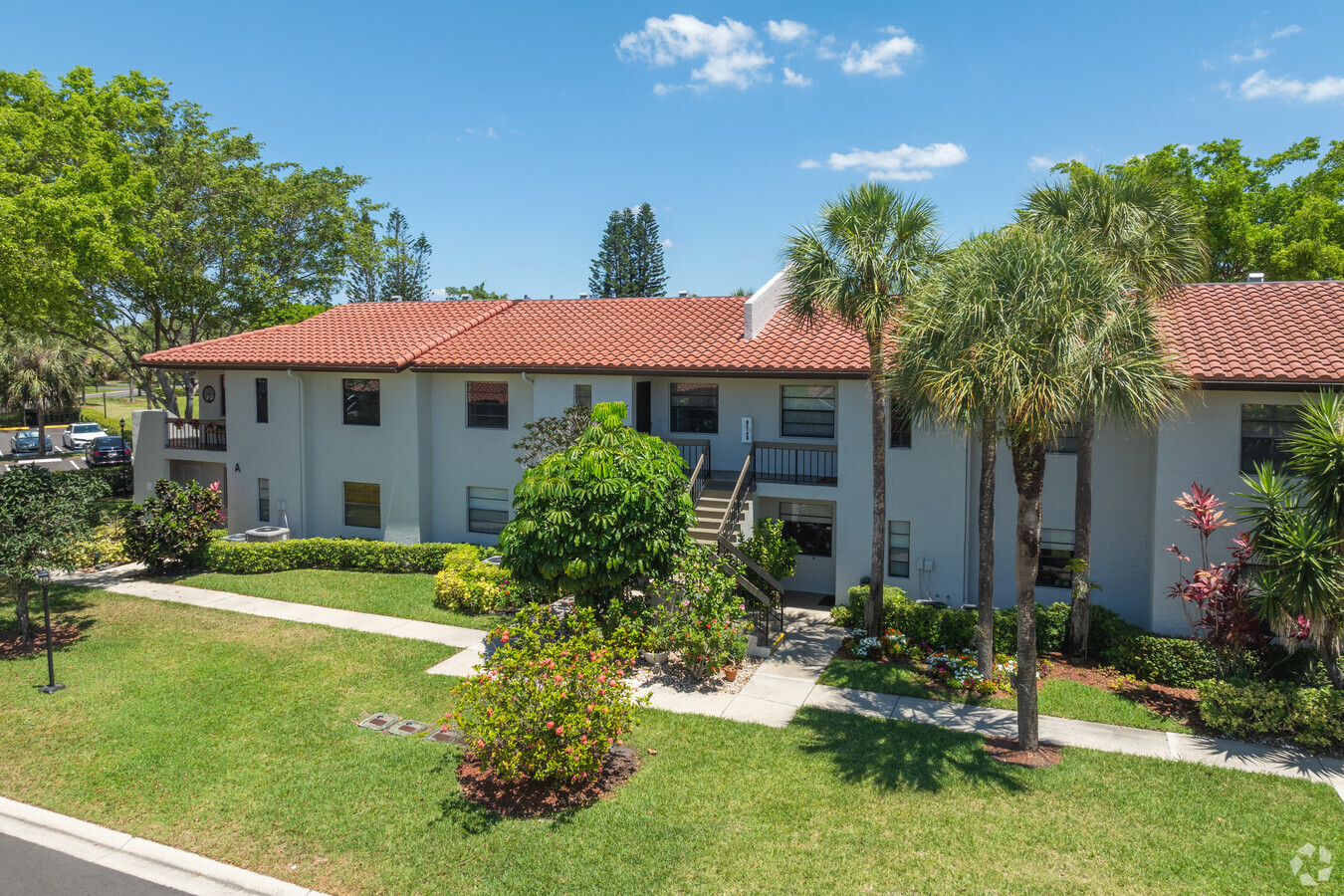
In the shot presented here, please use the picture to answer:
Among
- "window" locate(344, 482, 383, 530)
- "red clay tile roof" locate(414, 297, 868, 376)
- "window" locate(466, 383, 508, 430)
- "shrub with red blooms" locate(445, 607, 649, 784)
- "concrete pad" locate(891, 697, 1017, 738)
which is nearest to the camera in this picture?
"shrub with red blooms" locate(445, 607, 649, 784)

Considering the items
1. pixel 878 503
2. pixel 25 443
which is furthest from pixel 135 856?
pixel 25 443

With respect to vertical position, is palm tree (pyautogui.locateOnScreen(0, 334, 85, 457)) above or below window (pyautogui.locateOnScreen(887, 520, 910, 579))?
above

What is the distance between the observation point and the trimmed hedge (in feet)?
68.1

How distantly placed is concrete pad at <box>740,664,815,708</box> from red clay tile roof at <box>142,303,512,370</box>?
1256 centimetres

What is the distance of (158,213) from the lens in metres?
27.0

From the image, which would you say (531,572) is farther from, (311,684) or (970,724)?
(970,724)

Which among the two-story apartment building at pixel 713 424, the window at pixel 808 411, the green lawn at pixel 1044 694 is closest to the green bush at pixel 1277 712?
the green lawn at pixel 1044 694

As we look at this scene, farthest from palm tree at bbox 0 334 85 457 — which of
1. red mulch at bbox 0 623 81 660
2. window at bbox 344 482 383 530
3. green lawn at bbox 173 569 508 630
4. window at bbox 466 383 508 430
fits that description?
window at bbox 466 383 508 430

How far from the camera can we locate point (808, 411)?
1916cm

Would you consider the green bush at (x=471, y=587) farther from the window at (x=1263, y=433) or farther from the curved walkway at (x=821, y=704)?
the window at (x=1263, y=433)

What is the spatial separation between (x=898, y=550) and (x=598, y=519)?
7.71 metres

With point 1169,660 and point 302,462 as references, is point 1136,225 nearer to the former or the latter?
point 1169,660

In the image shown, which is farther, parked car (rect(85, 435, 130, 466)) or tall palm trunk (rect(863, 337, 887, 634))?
parked car (rect(85, 435, 130, 466))

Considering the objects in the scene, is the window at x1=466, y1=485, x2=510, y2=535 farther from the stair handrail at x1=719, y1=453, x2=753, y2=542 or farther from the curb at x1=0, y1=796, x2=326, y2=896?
the curb at x1=0, y1=796, x2=326, y2=896
